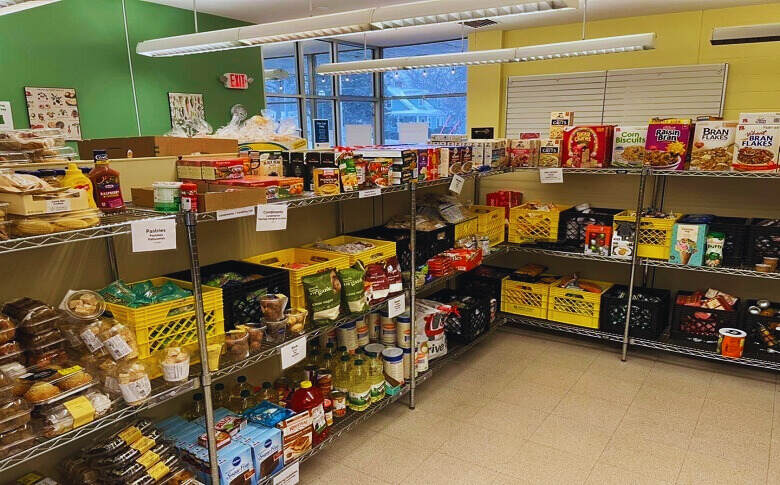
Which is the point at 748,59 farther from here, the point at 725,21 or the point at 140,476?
→ the point at 140,476

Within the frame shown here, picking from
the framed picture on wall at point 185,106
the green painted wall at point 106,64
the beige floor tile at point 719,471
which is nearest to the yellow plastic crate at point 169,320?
the beige floor tile at point 719,471

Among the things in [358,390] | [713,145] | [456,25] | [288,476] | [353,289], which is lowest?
[288,476]

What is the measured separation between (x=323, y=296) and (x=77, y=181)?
1186mm

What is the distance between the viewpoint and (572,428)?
3.11 m

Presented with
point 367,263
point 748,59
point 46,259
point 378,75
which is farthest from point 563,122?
point 378,75

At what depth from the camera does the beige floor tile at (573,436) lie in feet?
9.52

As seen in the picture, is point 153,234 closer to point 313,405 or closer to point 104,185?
point 104,185

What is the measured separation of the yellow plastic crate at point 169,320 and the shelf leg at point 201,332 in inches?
2.4

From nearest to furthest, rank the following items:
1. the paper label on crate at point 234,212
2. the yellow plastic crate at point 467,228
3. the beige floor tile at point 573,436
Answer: the paper label on crate at point 234,212 → the beige floor tile at point 573,436 → the yellow plastic crate at point 467,228

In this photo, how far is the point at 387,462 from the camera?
2.80 metres

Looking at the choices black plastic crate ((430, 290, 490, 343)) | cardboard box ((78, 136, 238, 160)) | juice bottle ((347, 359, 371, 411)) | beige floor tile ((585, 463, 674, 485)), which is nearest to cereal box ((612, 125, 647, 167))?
black plastic crate ((430, 290, 490, 343))

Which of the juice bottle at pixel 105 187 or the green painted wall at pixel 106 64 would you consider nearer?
the juice bottle at pixel 105 187

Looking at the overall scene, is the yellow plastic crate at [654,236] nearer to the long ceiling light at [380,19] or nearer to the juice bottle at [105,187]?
the long ceiling light at [380,19]

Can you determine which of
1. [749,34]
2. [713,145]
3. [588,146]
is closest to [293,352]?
[588,146]
